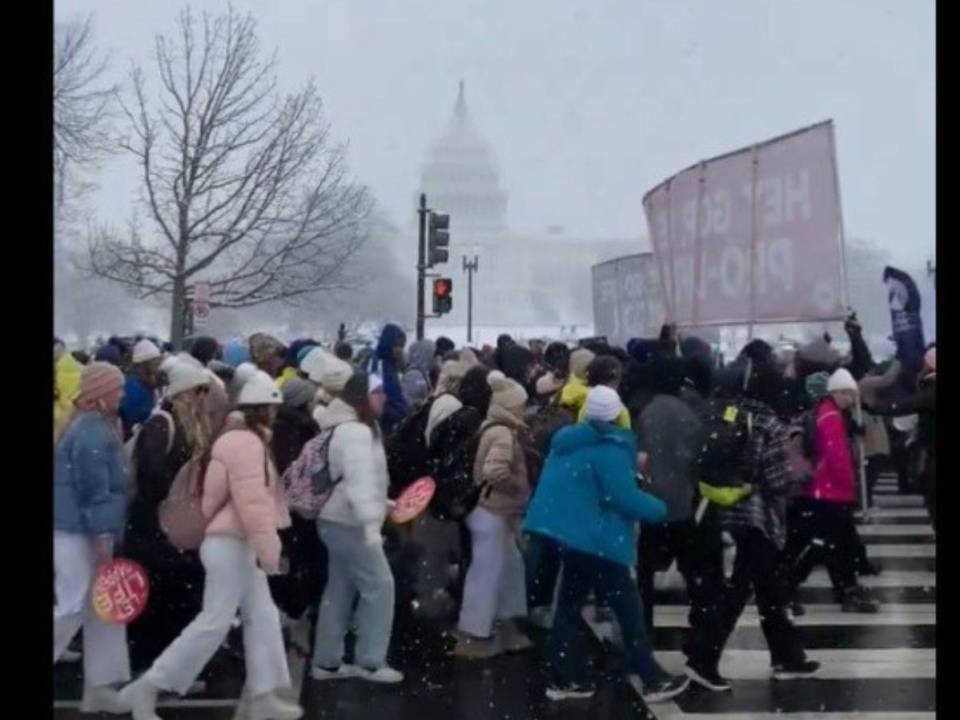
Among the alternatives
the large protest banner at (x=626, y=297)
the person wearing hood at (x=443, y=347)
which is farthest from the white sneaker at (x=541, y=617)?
the large protest banner at (x=626, y=297)

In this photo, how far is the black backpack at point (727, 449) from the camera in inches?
293

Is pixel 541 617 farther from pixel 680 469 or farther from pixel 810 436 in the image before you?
pixel 810 436

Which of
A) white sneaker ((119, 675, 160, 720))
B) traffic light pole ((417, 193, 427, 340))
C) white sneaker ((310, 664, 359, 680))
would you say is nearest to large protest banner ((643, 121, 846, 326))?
white sneaker ((310, 664, 359, 680))

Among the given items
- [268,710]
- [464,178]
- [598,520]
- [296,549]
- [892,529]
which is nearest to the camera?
[268,710]

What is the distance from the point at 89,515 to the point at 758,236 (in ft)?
15.6

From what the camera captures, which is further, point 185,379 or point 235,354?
point 235,354

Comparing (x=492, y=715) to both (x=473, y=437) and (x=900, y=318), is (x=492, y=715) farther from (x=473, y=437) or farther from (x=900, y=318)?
(x=900, y=318)

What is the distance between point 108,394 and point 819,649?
4326 mm

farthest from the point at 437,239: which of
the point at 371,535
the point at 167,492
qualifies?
the point at 167,492

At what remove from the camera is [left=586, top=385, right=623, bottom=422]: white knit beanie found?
708 centimetres

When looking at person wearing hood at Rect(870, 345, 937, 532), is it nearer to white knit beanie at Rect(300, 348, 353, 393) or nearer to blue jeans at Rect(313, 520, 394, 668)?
blue jeans at Rect(313, 520, 394, 668)

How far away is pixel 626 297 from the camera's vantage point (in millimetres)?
17203

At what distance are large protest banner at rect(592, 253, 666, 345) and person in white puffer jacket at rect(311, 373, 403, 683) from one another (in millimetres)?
7873

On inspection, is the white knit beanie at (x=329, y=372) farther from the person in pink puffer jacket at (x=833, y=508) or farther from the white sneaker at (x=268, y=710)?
the person in pink puffer jacket at (x=833, y=508)
